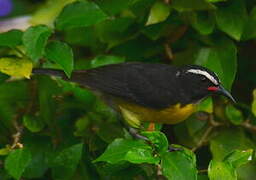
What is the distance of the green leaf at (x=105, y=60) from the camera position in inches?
157

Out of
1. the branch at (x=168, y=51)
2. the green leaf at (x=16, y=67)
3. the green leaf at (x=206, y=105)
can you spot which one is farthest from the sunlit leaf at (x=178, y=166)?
the branch at (x=168, y=51)

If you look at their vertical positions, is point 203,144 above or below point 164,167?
below

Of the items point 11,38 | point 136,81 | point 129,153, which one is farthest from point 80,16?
point 129,153

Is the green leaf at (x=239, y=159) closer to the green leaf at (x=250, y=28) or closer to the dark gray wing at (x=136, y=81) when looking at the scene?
the dark gray wing at (x=136, y=81)

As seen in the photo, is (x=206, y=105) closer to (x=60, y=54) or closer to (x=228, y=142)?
(x=228, y=142)

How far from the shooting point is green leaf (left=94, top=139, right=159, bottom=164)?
2998 millimetres

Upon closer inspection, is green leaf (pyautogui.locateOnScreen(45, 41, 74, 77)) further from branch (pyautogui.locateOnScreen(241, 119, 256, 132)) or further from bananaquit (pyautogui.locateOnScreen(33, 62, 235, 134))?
branch (pyautogui.locateOnScreen(241, 119, 256, 132))

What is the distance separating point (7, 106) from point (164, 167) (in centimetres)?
120

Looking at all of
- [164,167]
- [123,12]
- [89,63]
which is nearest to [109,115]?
[89,63]

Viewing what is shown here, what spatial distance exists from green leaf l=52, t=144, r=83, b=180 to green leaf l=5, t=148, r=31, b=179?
24cm

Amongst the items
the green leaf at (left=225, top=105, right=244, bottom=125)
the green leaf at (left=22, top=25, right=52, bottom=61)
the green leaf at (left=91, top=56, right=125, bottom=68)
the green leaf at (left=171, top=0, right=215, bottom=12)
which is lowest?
the green leaf at (left=225, top=105, right=244, bottom=125)

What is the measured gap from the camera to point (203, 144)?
155 inches

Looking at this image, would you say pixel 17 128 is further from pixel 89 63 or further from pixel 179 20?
pixel 179 20

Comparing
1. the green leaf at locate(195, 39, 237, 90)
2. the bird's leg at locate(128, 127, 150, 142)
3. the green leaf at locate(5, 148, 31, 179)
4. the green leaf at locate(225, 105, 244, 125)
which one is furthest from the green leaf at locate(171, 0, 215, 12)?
the green leaf at locate(5, 148, 31, 179)
